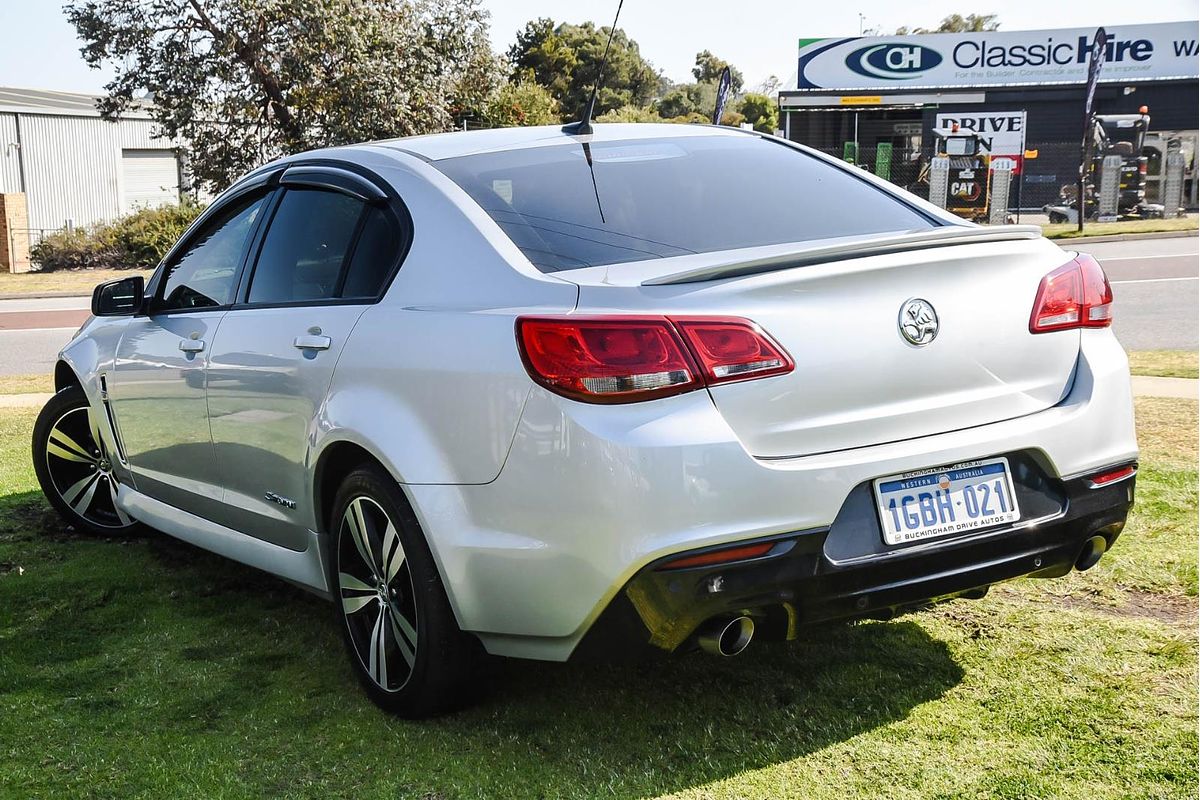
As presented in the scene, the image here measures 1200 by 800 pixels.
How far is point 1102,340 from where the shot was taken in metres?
3.51

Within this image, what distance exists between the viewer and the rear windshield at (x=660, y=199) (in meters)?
3.43

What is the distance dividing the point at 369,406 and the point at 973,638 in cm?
208

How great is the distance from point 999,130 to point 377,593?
3293cm

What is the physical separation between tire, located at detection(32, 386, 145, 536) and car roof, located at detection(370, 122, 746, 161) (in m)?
2.47

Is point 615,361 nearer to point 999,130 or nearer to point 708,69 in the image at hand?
A: point 999,130

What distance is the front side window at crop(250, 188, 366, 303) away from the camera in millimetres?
3951

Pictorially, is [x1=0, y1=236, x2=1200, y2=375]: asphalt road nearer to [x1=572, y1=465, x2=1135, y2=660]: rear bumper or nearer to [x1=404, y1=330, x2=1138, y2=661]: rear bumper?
[x1=572, y1=465, x2=1135, y2=660]: rear bumper

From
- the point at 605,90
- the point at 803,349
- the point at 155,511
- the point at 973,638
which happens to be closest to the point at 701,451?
the point at 803,349

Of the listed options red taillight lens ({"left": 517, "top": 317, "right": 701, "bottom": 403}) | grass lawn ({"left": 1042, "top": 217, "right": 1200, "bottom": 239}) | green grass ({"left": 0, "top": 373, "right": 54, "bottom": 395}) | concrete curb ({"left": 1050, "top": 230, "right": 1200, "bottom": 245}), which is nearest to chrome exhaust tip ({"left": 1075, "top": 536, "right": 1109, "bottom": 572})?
red taillight lens ({"left": 517, "top": 317, "right": 701, "bottom": 403})

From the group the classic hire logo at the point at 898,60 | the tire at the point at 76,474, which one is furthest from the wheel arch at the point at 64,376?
the classic hire logo at the point at 898,60

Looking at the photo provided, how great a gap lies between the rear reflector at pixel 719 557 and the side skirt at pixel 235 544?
1.47m

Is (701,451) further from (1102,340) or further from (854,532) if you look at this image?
(1102,340)

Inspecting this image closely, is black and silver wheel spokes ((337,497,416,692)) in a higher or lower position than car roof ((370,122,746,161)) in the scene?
lower

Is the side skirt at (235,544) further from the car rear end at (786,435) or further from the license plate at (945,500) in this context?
the license plate at (945,500)
